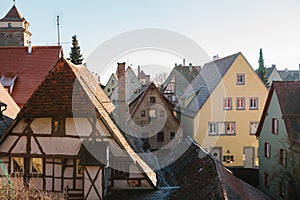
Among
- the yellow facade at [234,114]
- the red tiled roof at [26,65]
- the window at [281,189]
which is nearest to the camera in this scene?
the window at [281,189]

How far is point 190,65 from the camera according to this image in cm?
3962

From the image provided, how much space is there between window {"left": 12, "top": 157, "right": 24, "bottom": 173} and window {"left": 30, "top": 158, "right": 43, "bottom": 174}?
1.41ft

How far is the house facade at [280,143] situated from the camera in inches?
606

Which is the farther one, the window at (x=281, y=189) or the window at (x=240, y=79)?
the window at (x=240, y=79)

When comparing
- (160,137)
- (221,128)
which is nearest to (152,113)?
(160,137)

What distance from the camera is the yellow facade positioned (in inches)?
971

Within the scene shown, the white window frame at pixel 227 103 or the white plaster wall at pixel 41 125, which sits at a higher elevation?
the white window frame at pixel 227 103

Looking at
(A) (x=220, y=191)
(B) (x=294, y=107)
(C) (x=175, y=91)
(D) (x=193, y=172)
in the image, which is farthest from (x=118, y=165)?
(C) (x=175, y=91)

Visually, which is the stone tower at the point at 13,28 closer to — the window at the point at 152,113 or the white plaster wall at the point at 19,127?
the window at the point at 152,113

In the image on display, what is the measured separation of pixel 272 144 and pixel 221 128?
6504mm

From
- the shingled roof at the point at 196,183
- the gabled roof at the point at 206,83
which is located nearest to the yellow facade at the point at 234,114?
the gabled roof at the point at 206,83

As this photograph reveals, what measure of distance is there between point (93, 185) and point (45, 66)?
14.8 m

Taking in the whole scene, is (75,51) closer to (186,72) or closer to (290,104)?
(186,72)

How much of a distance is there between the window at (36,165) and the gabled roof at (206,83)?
14.5m
